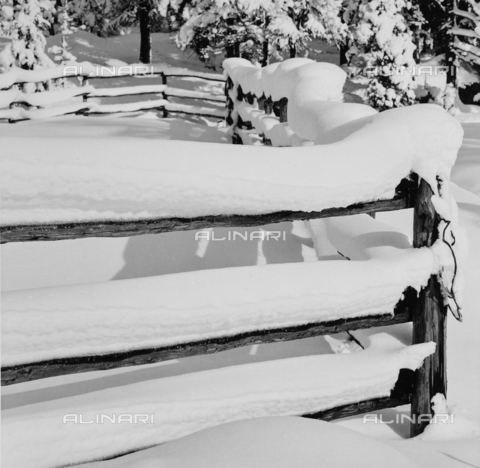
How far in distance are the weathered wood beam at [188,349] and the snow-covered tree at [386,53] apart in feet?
63.2

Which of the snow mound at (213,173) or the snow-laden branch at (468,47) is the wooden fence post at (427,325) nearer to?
the snow mound at (213,173)

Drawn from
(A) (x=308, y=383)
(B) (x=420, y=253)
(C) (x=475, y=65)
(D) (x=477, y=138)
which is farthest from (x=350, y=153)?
(C) (x=475, y=65)

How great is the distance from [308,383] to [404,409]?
0.84 metres

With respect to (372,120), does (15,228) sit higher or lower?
lower

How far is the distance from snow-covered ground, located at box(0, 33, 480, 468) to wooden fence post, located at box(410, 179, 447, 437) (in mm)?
132

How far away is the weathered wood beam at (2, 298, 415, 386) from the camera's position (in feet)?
6.82

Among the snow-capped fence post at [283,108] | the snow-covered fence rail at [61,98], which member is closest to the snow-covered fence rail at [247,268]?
the snow-capped fence post at [283,108]

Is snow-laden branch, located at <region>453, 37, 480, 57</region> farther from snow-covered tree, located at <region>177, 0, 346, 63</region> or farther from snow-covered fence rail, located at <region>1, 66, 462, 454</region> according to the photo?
snow-covered fence rail, located at <region>1, 66, 462, 454</region>

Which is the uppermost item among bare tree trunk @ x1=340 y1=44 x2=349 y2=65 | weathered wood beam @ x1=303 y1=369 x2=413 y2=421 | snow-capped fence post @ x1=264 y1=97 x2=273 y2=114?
bare tree trunk @ x1=340 y1=44 x2=349 y2=65

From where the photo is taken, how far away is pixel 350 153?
8.29 ft

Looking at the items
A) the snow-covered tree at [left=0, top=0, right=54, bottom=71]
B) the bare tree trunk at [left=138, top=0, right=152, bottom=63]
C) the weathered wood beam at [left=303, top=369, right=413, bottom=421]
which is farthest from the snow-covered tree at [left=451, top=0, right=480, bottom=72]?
the weathered wood beam at [left=303, top=369, right=413, bottom=421]

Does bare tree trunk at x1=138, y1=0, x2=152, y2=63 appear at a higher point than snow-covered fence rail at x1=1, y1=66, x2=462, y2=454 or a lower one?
higher

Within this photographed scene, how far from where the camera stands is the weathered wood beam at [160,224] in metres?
2.05

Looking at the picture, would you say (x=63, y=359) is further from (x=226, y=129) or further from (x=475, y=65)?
(x=475, y=65)
